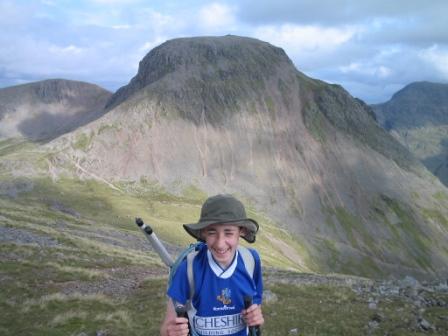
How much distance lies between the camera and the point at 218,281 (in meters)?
6.54

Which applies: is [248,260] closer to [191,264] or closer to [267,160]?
[191,264]

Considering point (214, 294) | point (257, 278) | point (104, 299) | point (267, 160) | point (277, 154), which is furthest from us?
point (277, 154)

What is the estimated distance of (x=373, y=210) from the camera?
145 m

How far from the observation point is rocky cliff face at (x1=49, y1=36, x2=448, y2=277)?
5138 inches

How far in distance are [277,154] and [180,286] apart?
143515 millimetres

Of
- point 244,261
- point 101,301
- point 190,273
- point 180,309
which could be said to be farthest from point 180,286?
point 101,301

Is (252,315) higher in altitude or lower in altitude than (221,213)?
lower

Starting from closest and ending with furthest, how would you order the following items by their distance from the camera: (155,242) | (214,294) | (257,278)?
(214,294), (257,278), (155,242)

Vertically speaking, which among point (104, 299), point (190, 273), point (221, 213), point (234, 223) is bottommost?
point (104, 299)

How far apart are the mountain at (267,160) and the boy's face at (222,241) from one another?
94037mm

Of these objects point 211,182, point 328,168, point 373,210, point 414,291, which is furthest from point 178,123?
point 414,291

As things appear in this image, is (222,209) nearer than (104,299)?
Yes

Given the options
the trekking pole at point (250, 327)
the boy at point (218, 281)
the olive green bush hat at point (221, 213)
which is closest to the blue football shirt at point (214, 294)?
the boy at point (218, 281)

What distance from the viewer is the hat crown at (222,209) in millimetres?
6406
